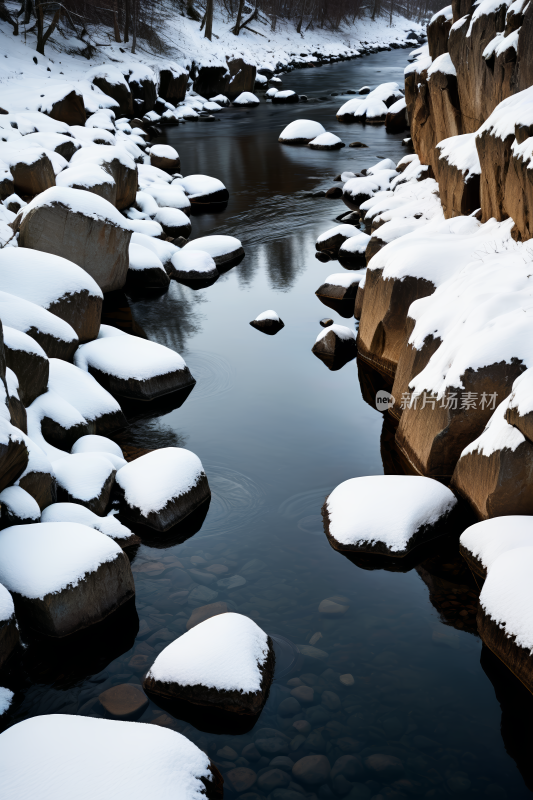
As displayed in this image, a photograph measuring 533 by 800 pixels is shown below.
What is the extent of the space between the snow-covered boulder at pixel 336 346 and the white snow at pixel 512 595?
482cm

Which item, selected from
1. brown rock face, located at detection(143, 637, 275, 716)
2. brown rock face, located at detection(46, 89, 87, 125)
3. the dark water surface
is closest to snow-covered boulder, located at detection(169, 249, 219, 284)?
the dark water surface

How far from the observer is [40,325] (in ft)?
23.0

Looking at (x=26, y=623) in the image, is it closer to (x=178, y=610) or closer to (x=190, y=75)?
(x=178, y=610)

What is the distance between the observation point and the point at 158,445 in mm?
6871

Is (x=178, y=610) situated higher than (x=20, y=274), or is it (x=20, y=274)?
(x=20, y=274)

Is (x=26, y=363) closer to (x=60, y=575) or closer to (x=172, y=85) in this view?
(x=60, y=575)

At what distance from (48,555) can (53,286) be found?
4234 millimetres

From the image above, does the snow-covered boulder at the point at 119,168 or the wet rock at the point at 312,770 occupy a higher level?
the snow-covered boulder at the point at 119,168

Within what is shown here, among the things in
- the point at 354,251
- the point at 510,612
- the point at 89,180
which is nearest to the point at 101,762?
the point at 510,612

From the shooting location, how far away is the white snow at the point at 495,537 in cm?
456

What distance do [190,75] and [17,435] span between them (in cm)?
3346

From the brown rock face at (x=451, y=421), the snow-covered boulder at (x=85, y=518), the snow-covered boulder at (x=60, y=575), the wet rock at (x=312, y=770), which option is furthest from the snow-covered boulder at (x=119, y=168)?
the wet rock at (x=312, y=770)

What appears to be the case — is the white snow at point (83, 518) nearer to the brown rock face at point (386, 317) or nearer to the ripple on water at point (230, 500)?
the ripple on water at point (230, 500)

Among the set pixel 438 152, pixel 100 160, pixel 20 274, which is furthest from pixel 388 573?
pixel 100 160
